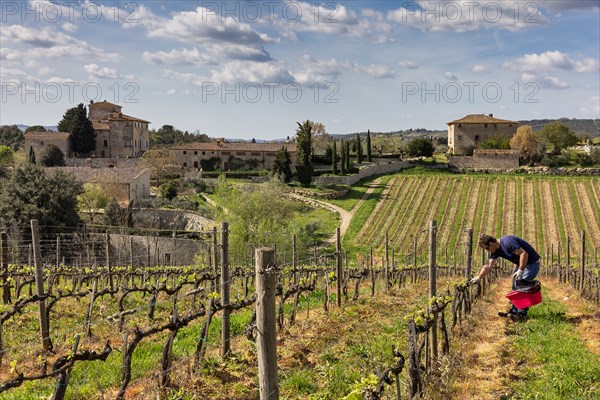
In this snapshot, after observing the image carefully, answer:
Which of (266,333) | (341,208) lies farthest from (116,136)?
(266,333)

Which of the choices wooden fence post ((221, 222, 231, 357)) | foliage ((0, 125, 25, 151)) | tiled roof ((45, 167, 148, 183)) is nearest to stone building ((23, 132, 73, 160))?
foliage ((0, 125, 25, 151))

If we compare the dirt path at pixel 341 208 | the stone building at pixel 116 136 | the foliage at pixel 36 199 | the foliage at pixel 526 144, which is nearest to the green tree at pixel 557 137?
the foliage at pixel 526 144

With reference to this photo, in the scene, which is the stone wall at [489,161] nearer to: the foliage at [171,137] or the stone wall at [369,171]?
the stone wall at [369,171]

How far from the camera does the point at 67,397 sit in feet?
20.1

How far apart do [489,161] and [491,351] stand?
61341 mm

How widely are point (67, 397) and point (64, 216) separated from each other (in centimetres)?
2858

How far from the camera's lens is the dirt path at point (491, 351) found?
5.69m

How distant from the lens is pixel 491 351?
279 inches

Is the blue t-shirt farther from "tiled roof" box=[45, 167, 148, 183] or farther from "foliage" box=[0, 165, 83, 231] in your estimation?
"tiled roof" box=[45, 167, 148, 183]

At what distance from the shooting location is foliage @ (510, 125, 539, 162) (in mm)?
64875

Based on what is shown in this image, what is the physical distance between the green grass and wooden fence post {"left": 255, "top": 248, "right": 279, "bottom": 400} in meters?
2.87

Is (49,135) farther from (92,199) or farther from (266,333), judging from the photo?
(266,333)

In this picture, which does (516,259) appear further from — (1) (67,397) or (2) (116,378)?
(1) (67,397)

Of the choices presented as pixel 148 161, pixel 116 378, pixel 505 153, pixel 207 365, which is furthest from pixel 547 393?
pixel 505 153
